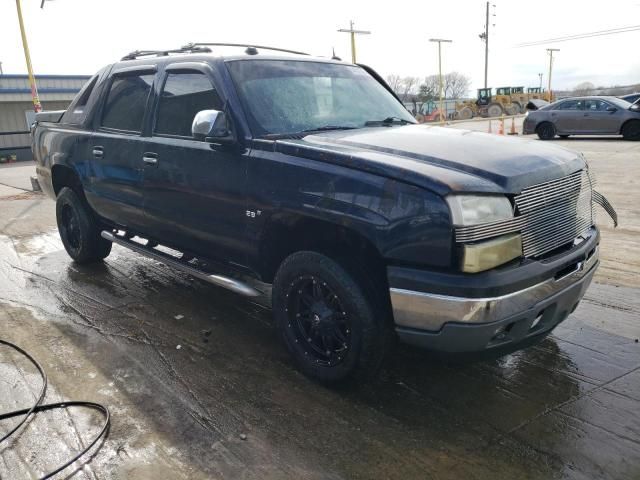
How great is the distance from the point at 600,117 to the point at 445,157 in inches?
674

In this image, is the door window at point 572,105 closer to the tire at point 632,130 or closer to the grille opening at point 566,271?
the tire at point 632,130

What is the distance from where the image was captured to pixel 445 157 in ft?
9.68

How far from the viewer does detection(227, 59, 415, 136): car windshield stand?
364 centimetres

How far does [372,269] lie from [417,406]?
0.83 metres

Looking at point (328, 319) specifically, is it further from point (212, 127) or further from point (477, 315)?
point (212, 127)

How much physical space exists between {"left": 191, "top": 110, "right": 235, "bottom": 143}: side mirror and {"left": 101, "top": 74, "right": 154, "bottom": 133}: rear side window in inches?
49.3

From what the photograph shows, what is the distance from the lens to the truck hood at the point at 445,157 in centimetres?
272

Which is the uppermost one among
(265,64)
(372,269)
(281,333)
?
(265,64)

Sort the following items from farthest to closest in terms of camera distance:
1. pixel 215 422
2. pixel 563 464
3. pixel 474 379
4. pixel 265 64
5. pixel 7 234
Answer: pixel 7 234, pixel 265 64, pixel 474 379, pixel 215 422, pixel 563 464

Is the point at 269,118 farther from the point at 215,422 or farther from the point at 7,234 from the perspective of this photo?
the point at 7,234

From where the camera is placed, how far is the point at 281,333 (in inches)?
138

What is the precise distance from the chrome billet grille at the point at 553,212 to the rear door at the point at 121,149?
298 centimetres

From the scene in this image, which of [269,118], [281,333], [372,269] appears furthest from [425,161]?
[281,333]

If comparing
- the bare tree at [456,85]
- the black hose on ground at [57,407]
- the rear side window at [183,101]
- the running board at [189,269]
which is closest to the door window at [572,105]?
the running board at [189,269]
